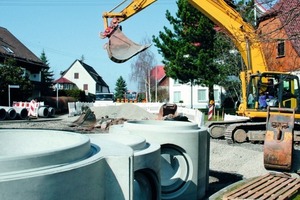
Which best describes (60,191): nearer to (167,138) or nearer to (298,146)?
(167,138)

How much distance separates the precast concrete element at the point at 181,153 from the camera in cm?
741

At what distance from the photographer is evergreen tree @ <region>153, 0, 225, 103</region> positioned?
31781 mm

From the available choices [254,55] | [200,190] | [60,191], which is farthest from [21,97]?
[60,191]

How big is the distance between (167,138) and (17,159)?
4254 millimetres

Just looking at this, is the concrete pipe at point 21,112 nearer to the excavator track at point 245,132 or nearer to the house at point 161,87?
the excavator track at point 245,132

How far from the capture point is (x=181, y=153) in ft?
25.1

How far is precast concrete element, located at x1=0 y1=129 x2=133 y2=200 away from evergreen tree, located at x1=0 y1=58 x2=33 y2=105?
29.0 m

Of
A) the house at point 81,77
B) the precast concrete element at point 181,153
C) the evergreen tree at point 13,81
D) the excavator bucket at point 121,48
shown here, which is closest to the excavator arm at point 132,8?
the excavator bucket at point 121,48

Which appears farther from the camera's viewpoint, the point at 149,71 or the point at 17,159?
the point at 149,71

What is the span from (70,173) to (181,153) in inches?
166

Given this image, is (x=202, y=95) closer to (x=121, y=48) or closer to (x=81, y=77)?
(x=81, y=77)

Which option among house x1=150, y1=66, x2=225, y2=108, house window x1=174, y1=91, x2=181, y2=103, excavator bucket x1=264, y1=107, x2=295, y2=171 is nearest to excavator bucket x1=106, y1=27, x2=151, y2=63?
excavator bucket x1=264, y1=107, x2=295, y2=171

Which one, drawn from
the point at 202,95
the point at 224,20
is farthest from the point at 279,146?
the point at 202,95

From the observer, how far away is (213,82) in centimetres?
3212
